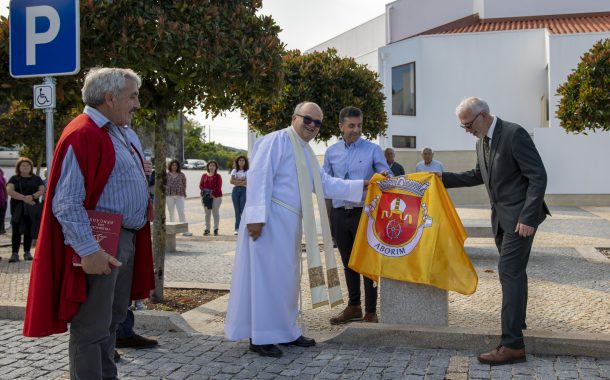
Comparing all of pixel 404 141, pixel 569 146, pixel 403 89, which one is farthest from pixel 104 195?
pixel 403 89

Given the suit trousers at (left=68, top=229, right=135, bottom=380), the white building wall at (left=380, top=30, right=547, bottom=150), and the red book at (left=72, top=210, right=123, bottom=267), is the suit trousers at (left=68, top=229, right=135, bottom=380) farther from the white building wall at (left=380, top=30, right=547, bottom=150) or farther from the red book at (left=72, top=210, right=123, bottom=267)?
the white building wall at (left=380, top=30, right=547, bottom=150)

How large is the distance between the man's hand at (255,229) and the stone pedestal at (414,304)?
44.5 inches

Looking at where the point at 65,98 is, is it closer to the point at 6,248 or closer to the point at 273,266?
the point at 273,266

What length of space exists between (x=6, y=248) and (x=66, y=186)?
36.6 ft

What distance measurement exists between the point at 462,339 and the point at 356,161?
1.99 metres

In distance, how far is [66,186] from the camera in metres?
3.18

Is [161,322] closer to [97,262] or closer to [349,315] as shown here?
[349,315]

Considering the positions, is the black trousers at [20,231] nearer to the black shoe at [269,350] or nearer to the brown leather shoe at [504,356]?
the black shoe at [269,350]

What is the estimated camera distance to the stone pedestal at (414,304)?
5.20m

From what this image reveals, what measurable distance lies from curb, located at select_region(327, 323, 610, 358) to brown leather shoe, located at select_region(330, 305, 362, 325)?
798mm

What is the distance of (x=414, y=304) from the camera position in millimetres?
5234

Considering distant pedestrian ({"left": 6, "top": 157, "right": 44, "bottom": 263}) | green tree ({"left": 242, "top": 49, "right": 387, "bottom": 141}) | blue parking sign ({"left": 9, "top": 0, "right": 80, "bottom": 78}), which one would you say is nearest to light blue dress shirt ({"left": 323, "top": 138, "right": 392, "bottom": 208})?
blue parking sign ({"left": 9, "top": 0, "right": 80, "bottom": 78})

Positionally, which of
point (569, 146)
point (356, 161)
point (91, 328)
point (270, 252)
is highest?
point (569, 146)

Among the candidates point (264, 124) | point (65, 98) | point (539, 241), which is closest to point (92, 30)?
point (65, 98)
